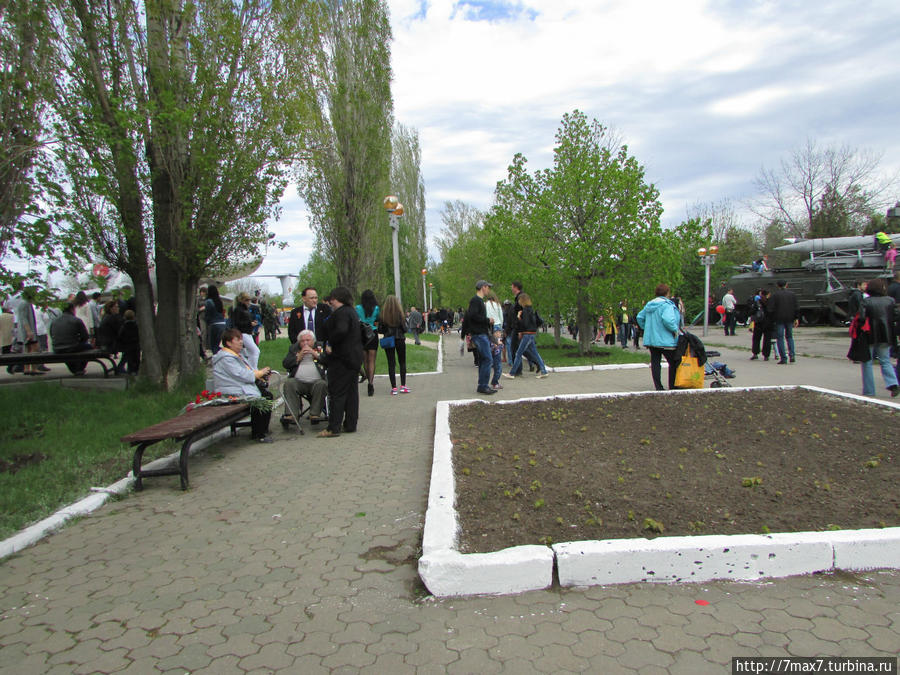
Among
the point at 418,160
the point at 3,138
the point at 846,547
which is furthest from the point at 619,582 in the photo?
the point at 418,160

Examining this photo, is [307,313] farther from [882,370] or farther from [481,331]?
[882,370]

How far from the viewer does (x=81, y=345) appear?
1124 centimetres

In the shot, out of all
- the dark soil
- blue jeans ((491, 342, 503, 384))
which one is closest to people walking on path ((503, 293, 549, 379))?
blue jeans ((491, 342, 503, 384))

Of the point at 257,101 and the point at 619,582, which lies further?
the point at 257,101

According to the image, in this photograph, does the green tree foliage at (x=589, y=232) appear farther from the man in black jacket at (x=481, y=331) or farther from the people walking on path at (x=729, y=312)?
the people walking on path at (x=729, y=312)

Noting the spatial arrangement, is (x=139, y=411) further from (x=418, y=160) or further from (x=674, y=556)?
(x=418, y=160)

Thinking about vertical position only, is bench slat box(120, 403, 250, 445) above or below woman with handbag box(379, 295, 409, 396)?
below

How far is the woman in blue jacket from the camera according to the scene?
8.44 meters

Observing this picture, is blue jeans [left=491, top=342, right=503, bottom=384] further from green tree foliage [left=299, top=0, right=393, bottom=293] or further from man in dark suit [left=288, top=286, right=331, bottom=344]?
green tree foliage [left=299, top=0, right=393, bottom=293]

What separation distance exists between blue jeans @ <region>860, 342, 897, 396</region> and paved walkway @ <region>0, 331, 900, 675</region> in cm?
644

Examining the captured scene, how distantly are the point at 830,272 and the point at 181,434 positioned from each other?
26.9 m

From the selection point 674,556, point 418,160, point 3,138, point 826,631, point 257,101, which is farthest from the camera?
point 418,160

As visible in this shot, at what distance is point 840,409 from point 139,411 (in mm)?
9200

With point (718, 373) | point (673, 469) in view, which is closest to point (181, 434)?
point (673, 469)
